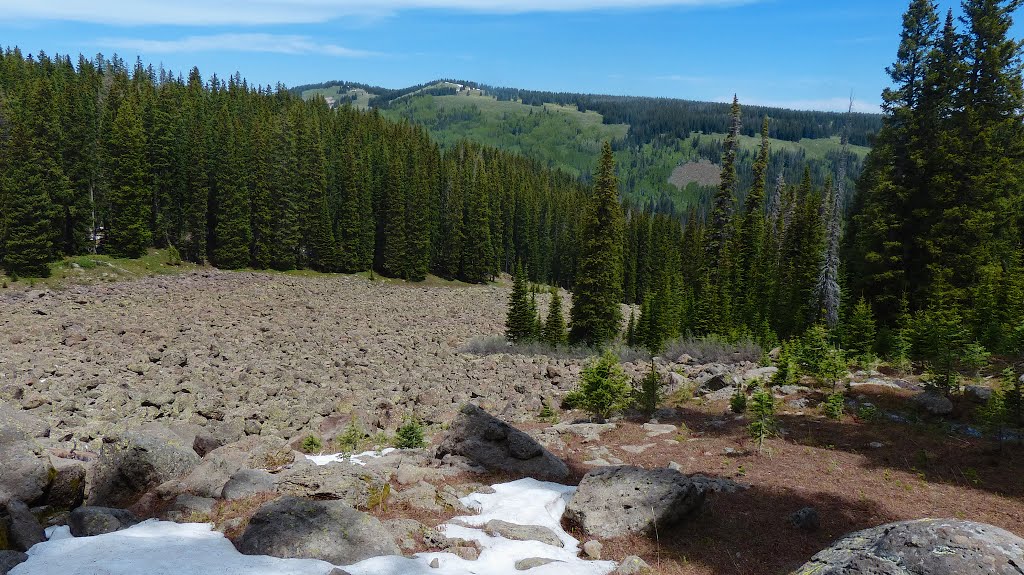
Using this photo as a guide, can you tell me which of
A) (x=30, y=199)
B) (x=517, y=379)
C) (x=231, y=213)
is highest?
(x=30, y=199)

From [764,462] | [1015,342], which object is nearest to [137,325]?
[764,462]

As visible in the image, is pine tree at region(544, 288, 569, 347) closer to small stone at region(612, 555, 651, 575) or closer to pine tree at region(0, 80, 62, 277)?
small stone at region(612, 555, 651, 575)

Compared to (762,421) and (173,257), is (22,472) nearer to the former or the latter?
(762,421)

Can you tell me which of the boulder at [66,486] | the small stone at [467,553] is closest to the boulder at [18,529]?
the boulder at [66,486]

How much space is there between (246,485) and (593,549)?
5927mm

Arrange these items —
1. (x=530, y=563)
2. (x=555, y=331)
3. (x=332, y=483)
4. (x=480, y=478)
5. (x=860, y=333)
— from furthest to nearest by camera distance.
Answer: (x=555, y=331) < (x=860, y=333) < (x=480, y=478) < (x=332, y=483) < (x=530, y=563)

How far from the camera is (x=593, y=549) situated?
312 inches

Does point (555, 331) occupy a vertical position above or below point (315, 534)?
below

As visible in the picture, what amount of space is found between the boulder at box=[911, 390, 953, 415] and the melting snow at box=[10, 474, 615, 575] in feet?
38.2

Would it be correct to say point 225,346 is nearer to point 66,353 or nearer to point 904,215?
point 66,353

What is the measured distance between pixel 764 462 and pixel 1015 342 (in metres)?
12.1

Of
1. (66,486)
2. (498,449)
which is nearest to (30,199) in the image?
(66,486)

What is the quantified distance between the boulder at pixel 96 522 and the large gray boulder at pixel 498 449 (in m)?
6.00

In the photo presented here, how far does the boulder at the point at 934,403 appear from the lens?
1413 cm
